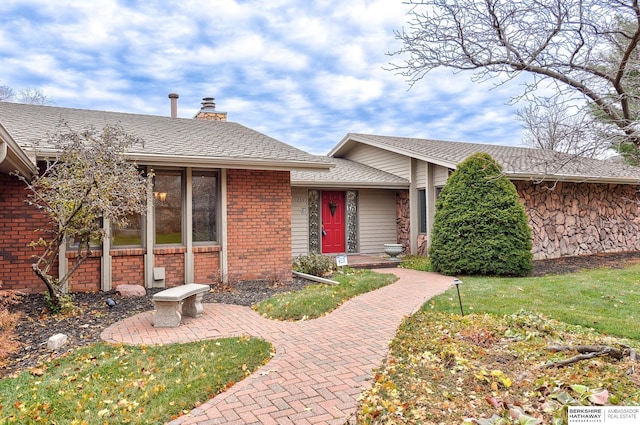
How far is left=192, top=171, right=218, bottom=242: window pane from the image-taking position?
869cm

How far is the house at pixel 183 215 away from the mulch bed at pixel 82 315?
429 millimetres

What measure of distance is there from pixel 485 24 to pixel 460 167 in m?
6.83

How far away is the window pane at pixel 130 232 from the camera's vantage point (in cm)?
807

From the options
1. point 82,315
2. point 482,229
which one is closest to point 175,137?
point 82,315

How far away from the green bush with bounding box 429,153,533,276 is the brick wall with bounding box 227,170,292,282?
3.96m

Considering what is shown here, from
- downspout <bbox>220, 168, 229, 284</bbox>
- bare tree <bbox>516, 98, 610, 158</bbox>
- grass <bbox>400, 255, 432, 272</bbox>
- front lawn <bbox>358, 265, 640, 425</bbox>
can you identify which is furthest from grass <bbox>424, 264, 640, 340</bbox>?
downspout <bbox>220, 168, 229, 284</bbox>

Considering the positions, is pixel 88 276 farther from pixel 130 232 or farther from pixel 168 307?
pixel 168 307

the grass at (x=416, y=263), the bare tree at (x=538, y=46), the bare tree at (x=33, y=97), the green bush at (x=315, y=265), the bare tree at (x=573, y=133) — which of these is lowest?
the grass at (x=416, y=263)

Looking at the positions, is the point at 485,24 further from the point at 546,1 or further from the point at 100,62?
the point at 100,62

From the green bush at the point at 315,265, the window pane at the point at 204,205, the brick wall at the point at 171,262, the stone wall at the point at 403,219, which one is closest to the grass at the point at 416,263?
the stone wall at the point at 403,219

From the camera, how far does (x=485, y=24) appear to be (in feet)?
13.9

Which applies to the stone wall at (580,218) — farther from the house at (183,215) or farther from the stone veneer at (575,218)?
the house at (183,215)

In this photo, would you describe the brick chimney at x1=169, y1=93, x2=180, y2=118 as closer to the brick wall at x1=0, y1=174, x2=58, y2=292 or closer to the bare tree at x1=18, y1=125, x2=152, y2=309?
the brick wall at x1=0, y1=174, x2=58, y2=292

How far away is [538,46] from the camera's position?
13.9ft
